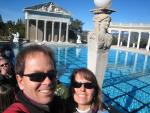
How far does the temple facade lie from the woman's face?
4732 cm

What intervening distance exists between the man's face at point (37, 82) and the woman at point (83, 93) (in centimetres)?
142

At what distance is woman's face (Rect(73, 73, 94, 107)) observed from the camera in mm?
2986

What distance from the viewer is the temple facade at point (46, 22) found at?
1991 inches

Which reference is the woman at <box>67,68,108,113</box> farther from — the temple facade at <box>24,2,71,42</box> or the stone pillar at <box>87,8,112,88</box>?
the temple facade at <box>24,2,71,42</box>

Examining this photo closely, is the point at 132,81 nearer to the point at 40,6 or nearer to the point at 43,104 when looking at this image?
the point at 43,104

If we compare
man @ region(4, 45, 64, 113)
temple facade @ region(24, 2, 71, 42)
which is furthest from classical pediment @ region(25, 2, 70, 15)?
man @ region(4, 45, 64, 113)

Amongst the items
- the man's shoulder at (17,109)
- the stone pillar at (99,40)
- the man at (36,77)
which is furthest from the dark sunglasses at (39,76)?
the stone pillar at (99,40)

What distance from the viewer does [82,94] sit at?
9.80 ft

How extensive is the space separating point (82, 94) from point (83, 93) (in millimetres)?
23

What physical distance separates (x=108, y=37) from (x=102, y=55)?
1.59 ft

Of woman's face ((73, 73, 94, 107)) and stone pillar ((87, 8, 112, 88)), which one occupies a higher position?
stone pillar ((87, 8, 112, 88))

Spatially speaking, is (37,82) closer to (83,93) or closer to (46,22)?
(83,93)

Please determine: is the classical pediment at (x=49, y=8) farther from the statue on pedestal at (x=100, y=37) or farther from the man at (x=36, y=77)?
the man at (x=36, y=77)

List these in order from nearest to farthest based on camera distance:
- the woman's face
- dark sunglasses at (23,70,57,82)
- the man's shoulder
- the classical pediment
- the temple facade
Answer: the man's shoulder < dark sunglasses at (23,70,57,82) < the woman's face < the classical pediment < the temple facade
